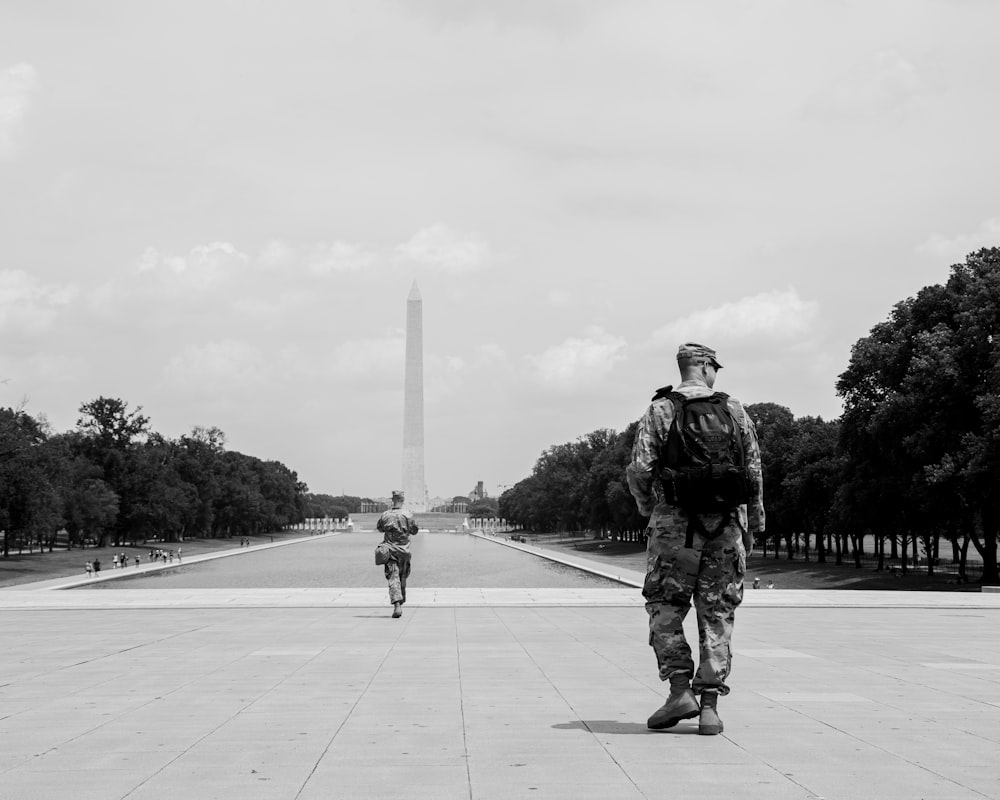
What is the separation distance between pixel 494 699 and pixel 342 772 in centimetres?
320

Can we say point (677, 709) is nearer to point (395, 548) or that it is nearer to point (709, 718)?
point (709, 718)

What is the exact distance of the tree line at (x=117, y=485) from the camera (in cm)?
6366

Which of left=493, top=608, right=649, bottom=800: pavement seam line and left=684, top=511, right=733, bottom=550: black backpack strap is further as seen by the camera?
left=684, top=511, right=733, bottom=550: black backpack strap

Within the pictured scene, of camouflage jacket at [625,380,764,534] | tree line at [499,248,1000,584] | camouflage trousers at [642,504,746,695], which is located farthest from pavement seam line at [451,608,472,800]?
tree line at [499,248,1000,584]

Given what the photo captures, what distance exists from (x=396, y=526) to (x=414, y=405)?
111265 mm

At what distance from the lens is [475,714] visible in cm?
850

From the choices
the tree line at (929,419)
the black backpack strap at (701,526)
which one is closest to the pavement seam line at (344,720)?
the black backpack strap at (701,526)

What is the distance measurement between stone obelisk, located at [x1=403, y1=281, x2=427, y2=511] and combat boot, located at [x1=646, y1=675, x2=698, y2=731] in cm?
11716

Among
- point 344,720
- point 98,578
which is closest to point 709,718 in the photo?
point 344,720

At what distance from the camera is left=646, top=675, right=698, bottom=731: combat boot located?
7520 mm

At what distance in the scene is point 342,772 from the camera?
20.7 ft

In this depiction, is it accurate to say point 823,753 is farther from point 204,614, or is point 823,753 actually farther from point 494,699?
point 204,614

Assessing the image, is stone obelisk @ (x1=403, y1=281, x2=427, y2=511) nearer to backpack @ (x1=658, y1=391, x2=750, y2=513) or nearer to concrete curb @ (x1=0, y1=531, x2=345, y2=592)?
concrete curb @ (x1=0, y1=531, x2=345, y2=592)

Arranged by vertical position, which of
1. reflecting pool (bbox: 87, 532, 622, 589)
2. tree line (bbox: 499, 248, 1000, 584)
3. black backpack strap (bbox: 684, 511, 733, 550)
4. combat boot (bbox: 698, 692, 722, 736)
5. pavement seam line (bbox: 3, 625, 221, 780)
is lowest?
reflecting pool (bbox: 87, 532, 622, 589)
